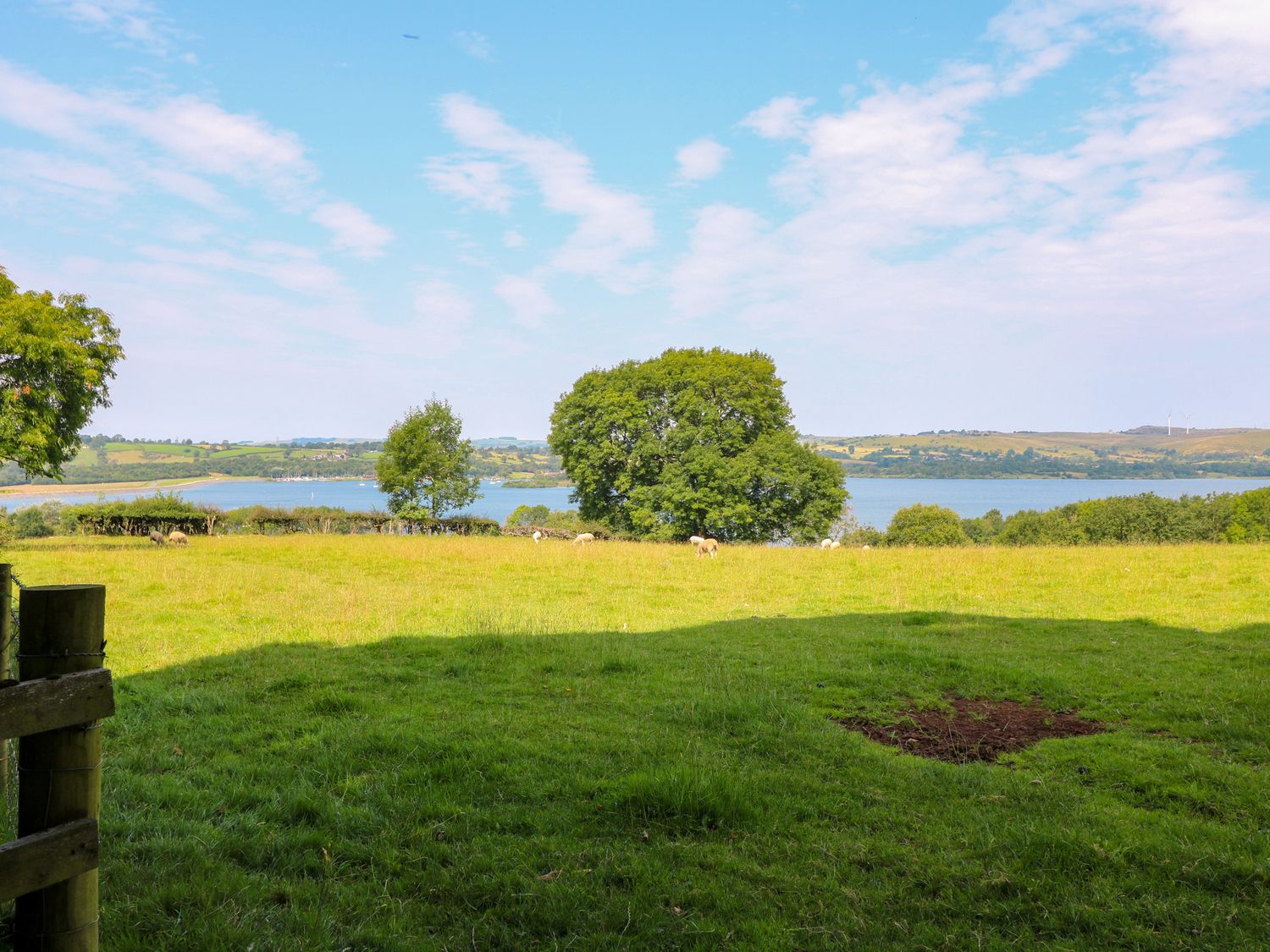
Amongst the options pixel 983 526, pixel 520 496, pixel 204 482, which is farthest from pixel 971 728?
pixel 520 496

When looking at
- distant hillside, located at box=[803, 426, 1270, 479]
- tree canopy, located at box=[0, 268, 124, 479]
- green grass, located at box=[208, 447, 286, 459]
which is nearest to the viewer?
tree canopy, located at box=[0, 268, 124, 479]

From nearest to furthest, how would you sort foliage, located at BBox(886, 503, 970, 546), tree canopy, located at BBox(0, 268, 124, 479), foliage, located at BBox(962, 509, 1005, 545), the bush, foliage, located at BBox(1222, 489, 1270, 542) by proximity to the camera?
tree canopy, located at BBox(0, 268, 124, 479), the bush, foliage, located at BBox(1222, 489, 1270, 542), foliage, located at BBox(886, 503, 970, 546), foliage, located at BBox(962, 509, 1005, 545)

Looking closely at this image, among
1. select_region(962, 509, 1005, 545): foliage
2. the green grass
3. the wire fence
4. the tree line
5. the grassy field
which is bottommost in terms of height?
select_region(962, 509, 1005, 545): foliage

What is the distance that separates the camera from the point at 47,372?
86.7 feet

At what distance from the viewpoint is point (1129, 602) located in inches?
617

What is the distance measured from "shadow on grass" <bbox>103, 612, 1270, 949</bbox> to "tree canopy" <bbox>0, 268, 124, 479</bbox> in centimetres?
2244

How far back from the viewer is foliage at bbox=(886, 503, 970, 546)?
257ft

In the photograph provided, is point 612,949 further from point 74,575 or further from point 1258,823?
point 74,575

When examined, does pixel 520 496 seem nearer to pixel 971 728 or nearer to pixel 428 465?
pixel 428 465

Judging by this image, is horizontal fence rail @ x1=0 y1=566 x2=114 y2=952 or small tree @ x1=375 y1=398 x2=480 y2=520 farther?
small tree @ x1=375 y1=398 x2=480 y2=520

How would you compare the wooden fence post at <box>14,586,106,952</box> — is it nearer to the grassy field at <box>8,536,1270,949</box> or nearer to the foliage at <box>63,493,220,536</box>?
the grassy field at <box>8,536,1270,949</box>

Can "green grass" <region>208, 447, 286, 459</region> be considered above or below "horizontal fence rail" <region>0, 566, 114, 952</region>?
above

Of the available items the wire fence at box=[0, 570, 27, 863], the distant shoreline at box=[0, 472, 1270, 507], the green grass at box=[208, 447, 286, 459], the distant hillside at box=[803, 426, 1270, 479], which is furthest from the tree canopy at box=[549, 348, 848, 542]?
the distant hillside at box=[803, 426, 1270, 479]

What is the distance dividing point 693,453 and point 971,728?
35508mm
